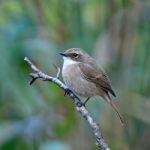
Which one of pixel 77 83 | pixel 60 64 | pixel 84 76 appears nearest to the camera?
pixel 77 83

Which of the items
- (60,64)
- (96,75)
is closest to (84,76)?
(96,75)

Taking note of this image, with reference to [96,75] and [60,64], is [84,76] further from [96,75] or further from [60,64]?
[60,64]

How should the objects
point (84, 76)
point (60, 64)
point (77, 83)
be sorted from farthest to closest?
point (60, 64) → point (84, 76) → point (77, 83)

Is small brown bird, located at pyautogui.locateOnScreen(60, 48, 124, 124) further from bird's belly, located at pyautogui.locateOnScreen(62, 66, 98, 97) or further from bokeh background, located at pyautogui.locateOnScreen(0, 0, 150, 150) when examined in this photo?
bokeh background, located at pyautogui.locateOnScreen(0, 0, 150, 150)

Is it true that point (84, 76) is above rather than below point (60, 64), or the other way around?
above

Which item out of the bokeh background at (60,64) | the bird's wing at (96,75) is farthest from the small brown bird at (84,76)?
the bokeh background at (60,64)

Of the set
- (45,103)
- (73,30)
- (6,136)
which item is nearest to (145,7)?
(73,30)

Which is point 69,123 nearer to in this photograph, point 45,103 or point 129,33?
point 45,103

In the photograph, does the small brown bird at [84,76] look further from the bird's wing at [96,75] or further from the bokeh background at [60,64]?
the bokeh background at [60,64]
